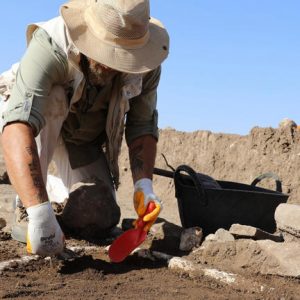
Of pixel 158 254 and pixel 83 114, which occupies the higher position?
pixel 83 114

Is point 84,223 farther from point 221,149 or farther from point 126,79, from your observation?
point 221,149

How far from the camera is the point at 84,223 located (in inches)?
142

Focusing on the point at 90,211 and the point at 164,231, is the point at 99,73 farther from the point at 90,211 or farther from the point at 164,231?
the point at 164,231

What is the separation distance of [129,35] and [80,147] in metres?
1.23

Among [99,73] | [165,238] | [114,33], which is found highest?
[114,33]

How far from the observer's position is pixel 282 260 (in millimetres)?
2846

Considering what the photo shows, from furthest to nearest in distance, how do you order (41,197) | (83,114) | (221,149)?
(221,149) → (83,114) → (41,197)

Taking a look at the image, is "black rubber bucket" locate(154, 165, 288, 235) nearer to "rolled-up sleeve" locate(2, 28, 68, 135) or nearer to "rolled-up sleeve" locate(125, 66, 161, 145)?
"rolled-up sleeve" locate(125, 66, 161, 145)

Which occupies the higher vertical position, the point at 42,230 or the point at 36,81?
the point at 36,81

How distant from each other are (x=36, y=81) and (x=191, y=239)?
129cm

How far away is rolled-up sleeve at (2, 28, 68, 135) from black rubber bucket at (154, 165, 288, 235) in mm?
1061

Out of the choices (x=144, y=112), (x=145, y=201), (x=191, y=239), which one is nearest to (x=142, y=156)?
(x=144, y=112)

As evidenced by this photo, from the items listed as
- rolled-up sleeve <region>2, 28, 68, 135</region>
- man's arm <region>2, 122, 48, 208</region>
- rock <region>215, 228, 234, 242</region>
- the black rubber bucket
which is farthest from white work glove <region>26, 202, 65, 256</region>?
the black rubber bucket

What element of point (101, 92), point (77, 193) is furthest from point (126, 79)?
point (77, 193)
